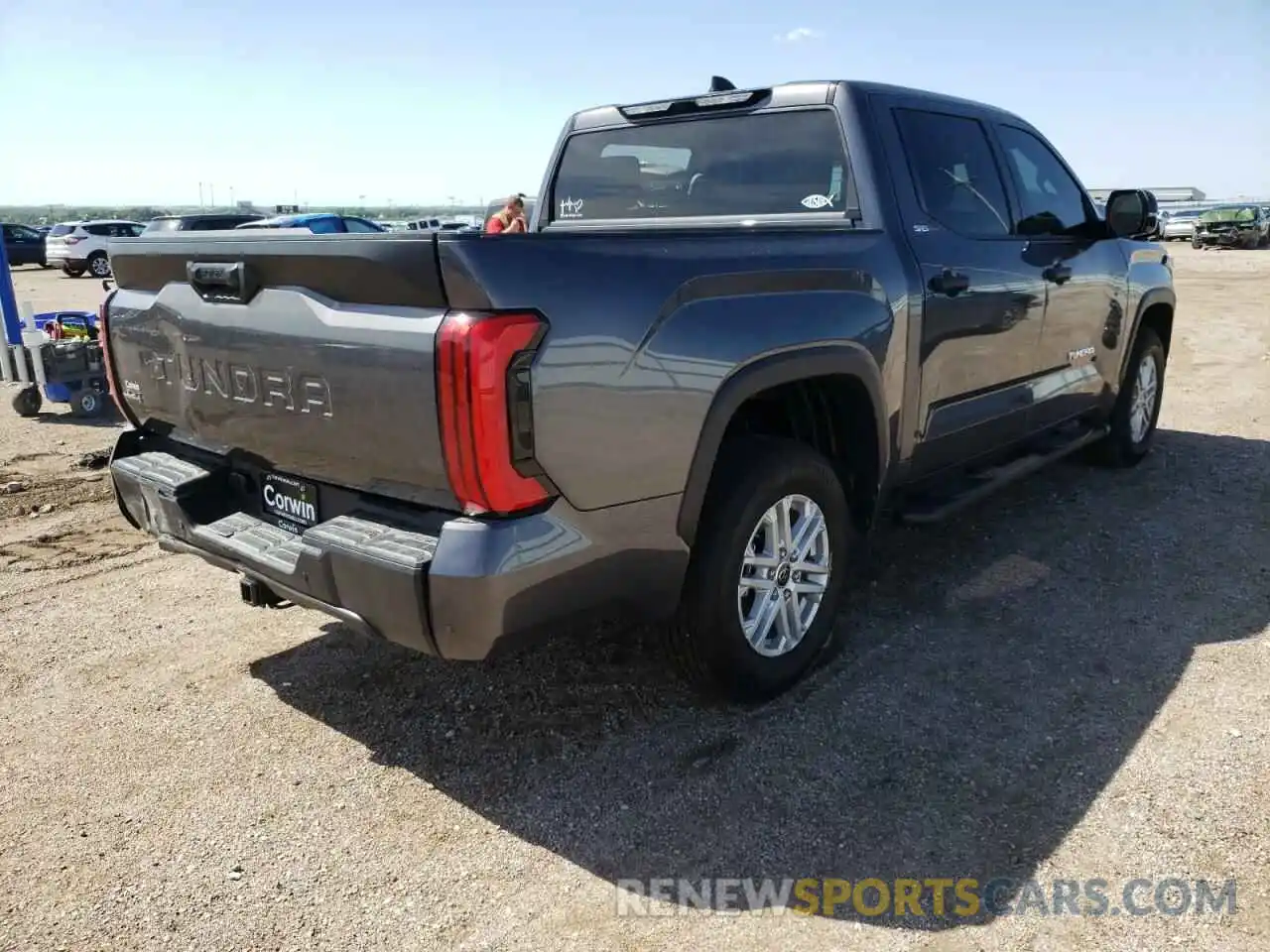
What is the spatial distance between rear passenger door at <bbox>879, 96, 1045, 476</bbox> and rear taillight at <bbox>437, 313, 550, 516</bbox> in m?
1.96

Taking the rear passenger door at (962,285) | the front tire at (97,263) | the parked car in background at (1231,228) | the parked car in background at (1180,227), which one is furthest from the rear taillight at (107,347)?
the parked car in background at (1180,227)

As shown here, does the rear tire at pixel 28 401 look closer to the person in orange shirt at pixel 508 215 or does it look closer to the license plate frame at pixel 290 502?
the person in orange shirt at pixel 508 215

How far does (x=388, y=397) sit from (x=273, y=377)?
497mm

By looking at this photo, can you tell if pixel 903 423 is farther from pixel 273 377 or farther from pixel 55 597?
pixel 55 597

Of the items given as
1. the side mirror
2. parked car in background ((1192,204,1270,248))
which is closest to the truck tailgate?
the side mirror

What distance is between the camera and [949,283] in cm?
382

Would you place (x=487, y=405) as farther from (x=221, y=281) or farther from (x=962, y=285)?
(x=962, y=285)

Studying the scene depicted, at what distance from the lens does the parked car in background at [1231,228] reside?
3525 cm

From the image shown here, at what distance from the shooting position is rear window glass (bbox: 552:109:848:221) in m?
3.89

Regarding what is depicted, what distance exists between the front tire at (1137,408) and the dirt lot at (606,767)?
1502 mm

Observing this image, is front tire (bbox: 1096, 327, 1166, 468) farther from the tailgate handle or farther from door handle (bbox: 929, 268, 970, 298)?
the tailgate handle

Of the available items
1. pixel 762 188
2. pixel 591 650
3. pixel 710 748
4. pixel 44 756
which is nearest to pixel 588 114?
pixel 762 188

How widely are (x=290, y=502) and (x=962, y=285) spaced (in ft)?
8.63

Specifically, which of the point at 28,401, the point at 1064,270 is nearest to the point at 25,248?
the point at 28,401
